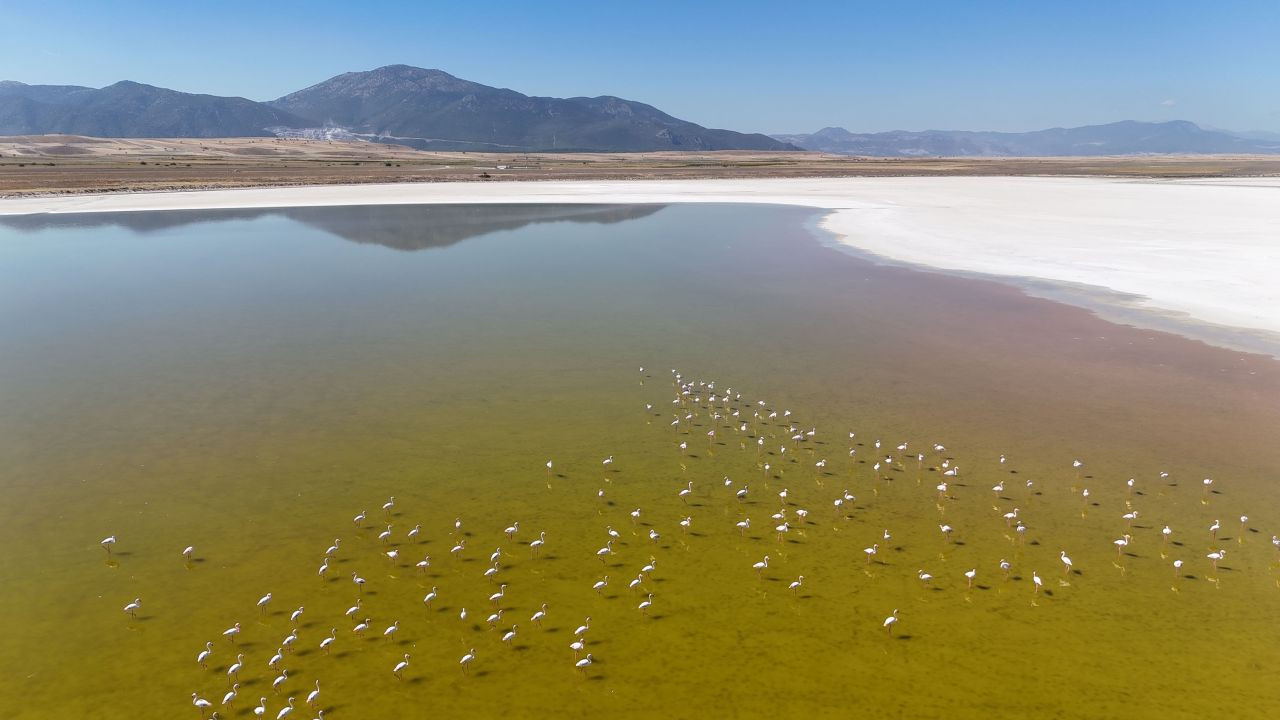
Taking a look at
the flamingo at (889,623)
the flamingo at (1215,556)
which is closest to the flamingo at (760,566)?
the flamingo at (889,623)

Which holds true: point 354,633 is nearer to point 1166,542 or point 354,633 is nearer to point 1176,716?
point 1176,716

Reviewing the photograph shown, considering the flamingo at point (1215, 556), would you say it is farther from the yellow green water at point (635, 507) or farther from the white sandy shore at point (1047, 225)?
the white sandy shore at point (1047, 225)

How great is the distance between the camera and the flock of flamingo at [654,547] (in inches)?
412

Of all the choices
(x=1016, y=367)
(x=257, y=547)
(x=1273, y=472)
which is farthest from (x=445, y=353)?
(x=1273, y=472)

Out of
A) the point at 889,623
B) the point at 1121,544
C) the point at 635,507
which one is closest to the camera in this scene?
the point at 889,623

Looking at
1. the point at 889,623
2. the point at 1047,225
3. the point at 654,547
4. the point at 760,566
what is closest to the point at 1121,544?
the point at 889,623

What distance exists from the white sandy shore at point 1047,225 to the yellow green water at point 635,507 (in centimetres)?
572

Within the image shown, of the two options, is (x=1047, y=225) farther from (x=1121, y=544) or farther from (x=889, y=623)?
(x=889, y=623)

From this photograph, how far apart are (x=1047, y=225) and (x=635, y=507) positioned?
4833cm

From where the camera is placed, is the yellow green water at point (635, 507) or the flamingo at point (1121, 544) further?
the flamingo at point (1121, 544)

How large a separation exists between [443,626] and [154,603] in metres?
4.51

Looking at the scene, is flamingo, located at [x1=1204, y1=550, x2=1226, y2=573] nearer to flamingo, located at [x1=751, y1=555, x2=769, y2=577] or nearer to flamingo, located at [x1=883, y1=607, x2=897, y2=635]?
flamingo, located at [x1=883, y1=607, x2=897, y2=635]

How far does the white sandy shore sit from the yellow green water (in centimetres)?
572

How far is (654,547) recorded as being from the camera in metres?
13.3
